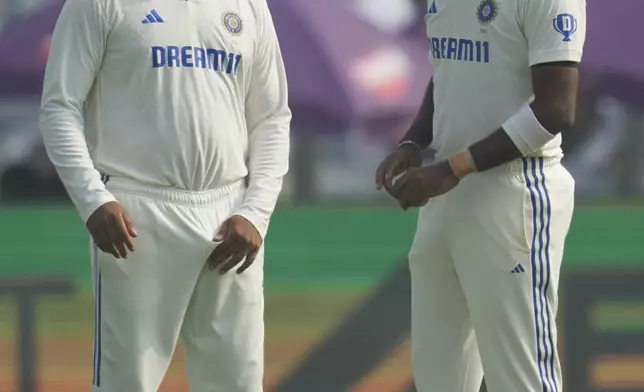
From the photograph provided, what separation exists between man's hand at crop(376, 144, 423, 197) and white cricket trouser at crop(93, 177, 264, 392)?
1.40ft

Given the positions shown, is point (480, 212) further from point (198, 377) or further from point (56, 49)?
point (56, 49)

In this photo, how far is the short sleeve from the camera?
234 centimetres

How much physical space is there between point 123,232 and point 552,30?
96 cm

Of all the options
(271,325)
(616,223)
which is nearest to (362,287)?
(271,325)

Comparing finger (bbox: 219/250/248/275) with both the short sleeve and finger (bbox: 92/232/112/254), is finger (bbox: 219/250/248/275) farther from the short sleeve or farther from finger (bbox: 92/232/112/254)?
the short sleeve

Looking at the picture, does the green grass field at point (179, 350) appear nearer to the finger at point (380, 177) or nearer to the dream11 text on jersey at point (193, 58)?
the finger at point (380, 177)

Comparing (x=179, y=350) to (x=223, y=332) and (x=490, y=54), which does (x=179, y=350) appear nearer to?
(x=223, y=332)

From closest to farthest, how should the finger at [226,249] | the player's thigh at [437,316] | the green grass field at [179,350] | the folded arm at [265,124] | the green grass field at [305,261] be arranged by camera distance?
the finger at [226,249] → the folded arm at [265,124] → the player's thigh at [437,316] → the green grass field at [179,350] → the green grass field at [305,261]

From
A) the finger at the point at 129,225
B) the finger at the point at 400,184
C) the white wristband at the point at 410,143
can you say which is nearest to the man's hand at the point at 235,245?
the finger at the point at 129,225

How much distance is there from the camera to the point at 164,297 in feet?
7.82

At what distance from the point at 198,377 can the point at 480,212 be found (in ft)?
2.33

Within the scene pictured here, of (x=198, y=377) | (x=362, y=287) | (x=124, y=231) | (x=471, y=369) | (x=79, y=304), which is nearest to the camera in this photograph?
(x=124, y=231)

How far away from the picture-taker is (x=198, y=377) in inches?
97.1

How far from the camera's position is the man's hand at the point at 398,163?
2.70m
